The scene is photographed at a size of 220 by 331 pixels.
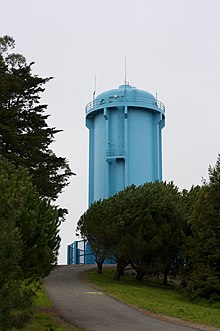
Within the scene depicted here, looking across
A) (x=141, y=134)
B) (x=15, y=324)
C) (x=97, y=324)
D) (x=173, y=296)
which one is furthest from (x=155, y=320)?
(x=141, y=134)

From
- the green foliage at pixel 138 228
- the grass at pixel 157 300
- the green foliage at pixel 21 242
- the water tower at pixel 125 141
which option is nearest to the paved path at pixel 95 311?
the grass at pixel 157 300

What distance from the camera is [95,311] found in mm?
23391

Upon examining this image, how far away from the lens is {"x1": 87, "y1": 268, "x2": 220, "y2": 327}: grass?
23438 mm

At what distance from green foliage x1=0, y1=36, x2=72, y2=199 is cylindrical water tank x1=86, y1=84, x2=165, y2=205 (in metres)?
14.5

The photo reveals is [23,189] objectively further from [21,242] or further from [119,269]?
[119,269]

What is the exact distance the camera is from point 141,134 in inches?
2031

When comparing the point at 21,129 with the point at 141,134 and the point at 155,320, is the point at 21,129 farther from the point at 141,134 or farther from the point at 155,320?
the point at 141,134

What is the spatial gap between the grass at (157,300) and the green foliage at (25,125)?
273 inches

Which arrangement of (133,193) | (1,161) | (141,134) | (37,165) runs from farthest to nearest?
(141,134) < (133,193) < (37,165) < (1,161)

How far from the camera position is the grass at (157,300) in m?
23.4

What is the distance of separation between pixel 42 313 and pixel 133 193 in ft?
63.9

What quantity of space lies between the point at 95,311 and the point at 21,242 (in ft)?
43.5

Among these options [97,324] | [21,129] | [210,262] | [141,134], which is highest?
[141,134]

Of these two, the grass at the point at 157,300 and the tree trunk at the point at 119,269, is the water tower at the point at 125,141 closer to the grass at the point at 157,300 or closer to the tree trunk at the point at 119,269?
the grass at the point at 157,300
